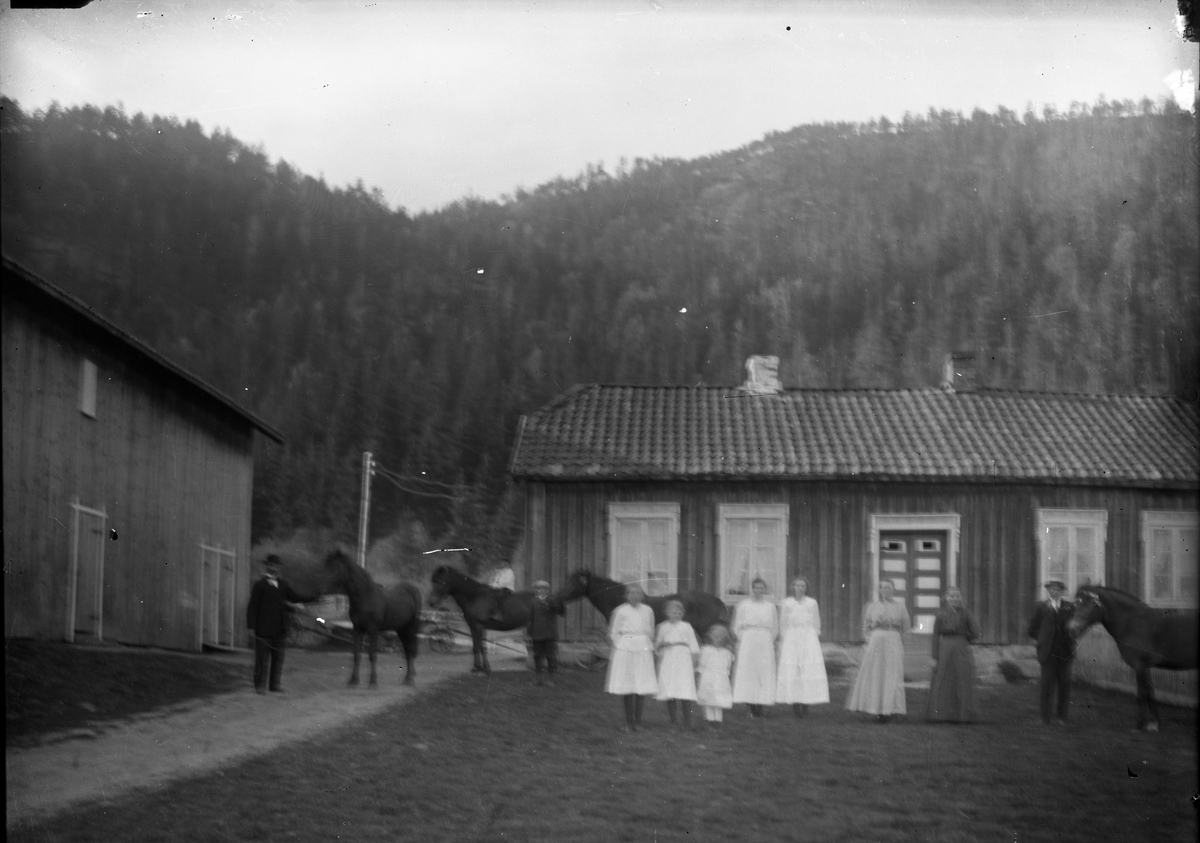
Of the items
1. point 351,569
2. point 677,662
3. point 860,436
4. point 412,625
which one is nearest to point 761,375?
point 860,436

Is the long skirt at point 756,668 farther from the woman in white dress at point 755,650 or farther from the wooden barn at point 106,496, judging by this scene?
the wooden barn at point 106,496

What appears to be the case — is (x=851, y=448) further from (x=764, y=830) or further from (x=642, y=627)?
(x=764, y=830)

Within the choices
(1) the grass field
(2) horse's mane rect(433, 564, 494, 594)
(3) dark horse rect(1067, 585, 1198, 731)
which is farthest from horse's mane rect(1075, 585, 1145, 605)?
(2) horse's mane rect(433, 564, 494, 594)

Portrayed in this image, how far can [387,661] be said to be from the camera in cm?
483

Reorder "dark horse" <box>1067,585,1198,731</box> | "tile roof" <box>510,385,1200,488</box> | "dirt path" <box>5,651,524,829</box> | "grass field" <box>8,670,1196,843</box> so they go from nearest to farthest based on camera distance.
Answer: "grass field" <box>8,670,1196,843</box> < "dirt path" <box>5,651,524,829</box> < "dark horse" <box>1067,585,1198,731</box> < "tile roof" <box>510,385,1200,488</box>

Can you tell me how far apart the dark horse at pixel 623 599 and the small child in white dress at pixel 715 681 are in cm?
11

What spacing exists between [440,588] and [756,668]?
1.48 meters

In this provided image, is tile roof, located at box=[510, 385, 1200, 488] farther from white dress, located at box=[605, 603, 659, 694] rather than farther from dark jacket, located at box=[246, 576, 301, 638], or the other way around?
dark jacket, located at box=[246, 576, 301, 638]

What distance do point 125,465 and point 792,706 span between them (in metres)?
3.26

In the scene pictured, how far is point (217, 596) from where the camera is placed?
4.84 metres

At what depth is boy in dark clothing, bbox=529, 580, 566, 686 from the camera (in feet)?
15.8

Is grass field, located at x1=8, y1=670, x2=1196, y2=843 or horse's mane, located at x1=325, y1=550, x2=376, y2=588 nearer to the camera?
grass field, located at x1=8, y1=670, x2=1196, y2=843

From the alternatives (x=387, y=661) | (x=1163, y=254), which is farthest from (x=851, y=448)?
(x=387, y=661)

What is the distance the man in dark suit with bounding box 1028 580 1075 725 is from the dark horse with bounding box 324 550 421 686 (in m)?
2.83
